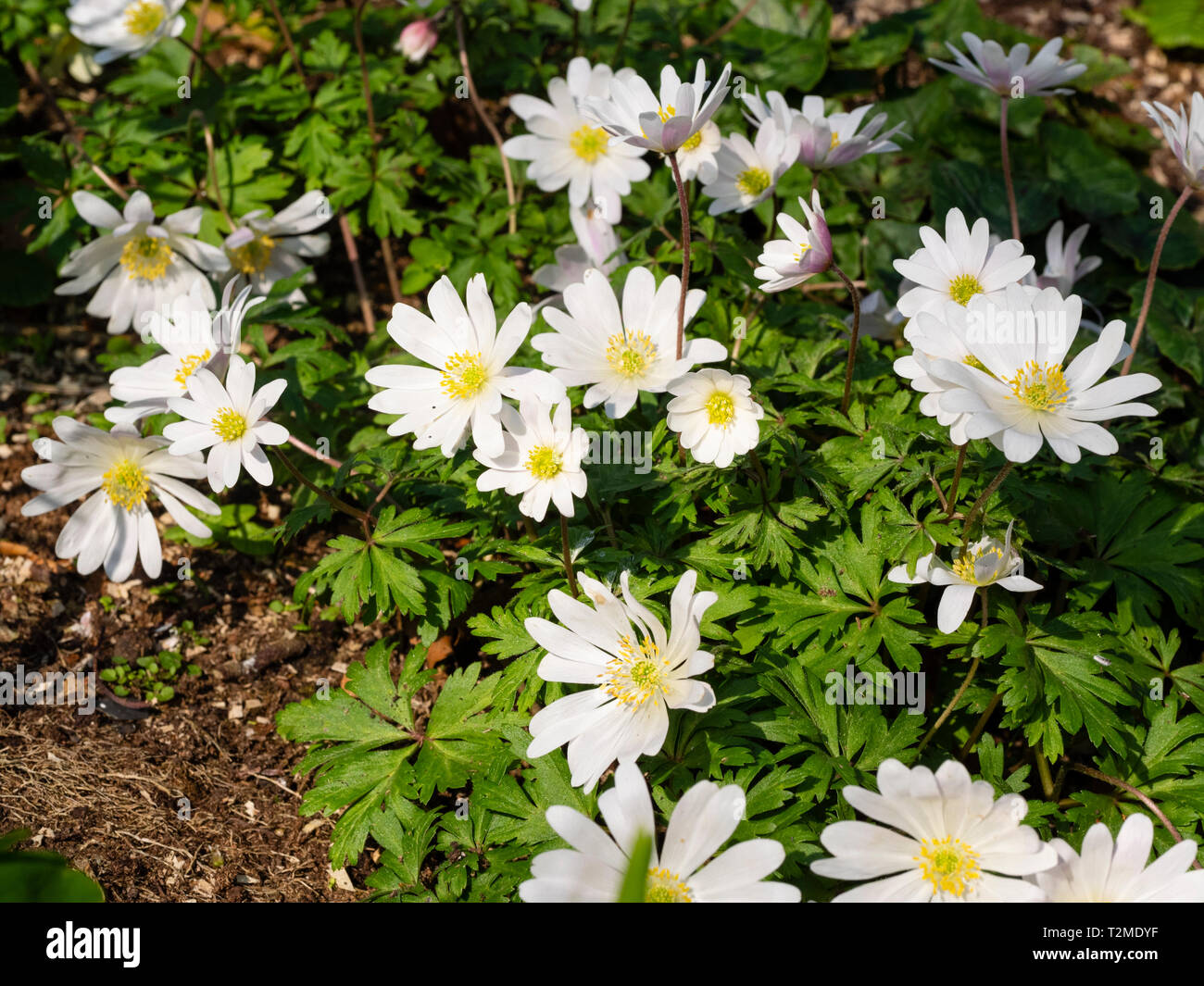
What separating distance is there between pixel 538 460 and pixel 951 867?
4.81 feet

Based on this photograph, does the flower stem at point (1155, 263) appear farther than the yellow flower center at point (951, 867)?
Yes

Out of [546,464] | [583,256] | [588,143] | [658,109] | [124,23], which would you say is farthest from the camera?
[124,23]

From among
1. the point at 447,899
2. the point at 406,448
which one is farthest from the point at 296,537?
the point at 447,899

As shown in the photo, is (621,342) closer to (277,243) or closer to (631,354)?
(631,354)

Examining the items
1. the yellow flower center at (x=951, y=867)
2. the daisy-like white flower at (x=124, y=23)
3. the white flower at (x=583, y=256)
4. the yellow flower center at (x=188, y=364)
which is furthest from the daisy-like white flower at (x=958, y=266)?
the daisy-like white flower at (x=124, y=23)

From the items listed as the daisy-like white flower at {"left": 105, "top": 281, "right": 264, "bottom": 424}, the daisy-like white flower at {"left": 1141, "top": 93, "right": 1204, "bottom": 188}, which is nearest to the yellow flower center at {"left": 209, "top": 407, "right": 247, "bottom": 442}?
the daisy-like white flower at {"left": 105, "top": 281, "right": 264, "bottom": 424}

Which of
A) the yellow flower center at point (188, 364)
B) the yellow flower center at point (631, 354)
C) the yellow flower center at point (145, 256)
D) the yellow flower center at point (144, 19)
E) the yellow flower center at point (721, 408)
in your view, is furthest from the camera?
the yellow flower center at point (144, 19)

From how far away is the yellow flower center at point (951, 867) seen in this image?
2.28 metres

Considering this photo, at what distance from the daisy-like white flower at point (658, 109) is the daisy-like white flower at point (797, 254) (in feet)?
1.24

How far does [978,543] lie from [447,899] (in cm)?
172

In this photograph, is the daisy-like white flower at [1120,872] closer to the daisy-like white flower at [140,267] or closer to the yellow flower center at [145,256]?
the daisy-like white flower at [140,267]

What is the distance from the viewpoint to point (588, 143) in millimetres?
4246

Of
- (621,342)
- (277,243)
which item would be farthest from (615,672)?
(277,243)

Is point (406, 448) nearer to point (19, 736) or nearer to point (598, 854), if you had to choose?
point (19, 736)
